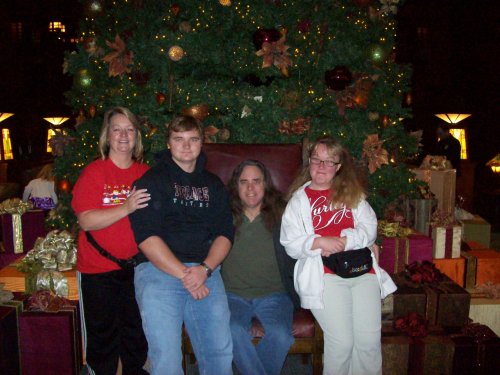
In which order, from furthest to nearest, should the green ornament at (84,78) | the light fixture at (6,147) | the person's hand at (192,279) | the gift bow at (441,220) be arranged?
the light fixture at (6,147) < the green ornament at (84,78) < the gift bow at (441,220) < the person's hand at (192,279)

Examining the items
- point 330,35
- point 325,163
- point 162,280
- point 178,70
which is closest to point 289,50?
point 330,35

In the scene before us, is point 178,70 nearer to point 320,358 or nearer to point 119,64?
point 119,64

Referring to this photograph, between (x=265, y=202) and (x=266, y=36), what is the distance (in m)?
1.85

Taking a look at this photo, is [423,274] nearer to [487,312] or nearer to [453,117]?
[487,312]

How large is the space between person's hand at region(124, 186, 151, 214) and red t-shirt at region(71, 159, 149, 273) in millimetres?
184

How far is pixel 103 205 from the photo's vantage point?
2484 mm

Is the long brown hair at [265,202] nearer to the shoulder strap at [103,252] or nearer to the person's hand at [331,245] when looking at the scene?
the person's hand at [331,245]

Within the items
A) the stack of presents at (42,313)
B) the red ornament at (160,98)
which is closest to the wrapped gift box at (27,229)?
the stack of presents at (42,313)

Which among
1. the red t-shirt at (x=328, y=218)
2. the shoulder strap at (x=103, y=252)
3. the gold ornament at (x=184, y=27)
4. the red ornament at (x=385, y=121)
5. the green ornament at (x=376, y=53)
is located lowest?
the shoulder strap at (x=103, y=252)

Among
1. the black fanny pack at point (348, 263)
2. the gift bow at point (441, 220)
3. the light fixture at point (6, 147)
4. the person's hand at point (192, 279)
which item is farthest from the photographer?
the light fixture at point (6, 147)

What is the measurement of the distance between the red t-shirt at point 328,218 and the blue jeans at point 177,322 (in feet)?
2.55

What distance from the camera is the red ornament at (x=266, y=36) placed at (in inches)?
156

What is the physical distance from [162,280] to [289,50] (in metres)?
2.76

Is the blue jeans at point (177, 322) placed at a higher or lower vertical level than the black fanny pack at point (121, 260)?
lower
